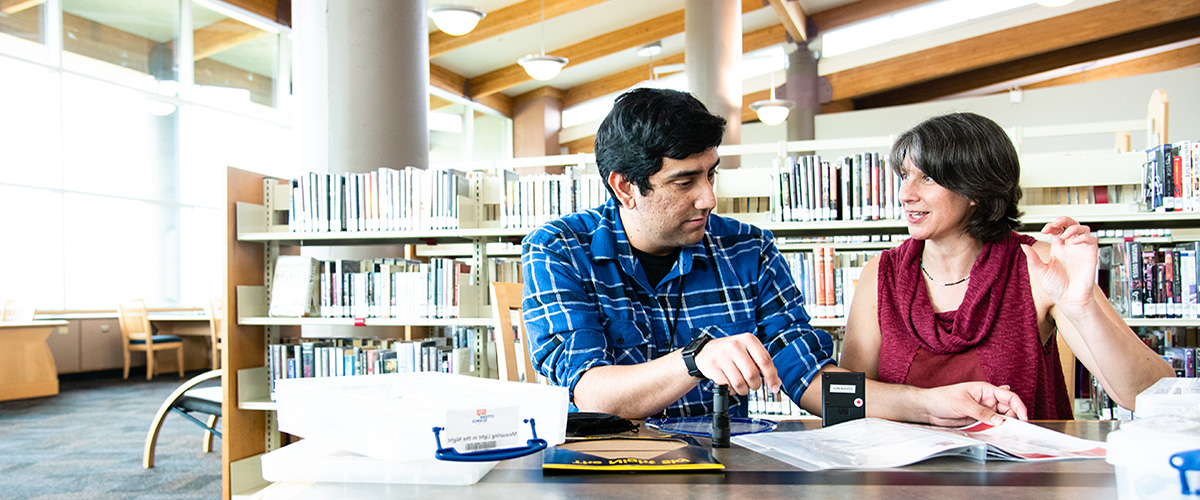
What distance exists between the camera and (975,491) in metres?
0.84

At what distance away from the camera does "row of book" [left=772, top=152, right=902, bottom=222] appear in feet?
10.4

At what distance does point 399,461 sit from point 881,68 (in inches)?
479

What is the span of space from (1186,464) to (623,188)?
3.59ft

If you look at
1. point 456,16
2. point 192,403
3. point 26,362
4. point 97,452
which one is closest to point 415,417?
point 192,403

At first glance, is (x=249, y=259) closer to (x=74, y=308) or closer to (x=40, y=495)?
(x=40, y=495)

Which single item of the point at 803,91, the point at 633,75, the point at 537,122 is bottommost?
the point at 537,122

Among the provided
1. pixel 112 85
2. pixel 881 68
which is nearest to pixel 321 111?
pixel 112 85

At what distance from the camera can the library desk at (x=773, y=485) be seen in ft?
2.72

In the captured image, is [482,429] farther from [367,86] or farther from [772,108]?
[772,108]

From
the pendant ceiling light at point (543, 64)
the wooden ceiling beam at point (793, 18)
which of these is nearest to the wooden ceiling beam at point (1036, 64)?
the wooden ceiling beam at point (793, 18)

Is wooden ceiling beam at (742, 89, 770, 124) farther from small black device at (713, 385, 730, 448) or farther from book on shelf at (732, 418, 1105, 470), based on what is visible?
small black device at (713, 385, 730, 448)

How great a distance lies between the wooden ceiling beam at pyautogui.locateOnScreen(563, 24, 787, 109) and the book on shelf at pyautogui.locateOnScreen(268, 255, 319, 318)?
9.45 metres

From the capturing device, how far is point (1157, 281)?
2.99 m

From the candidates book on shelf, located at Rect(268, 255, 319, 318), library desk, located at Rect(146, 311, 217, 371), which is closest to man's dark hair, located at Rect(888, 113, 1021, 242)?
book on shelf, located at Rect(268, 255, 319, 318)
